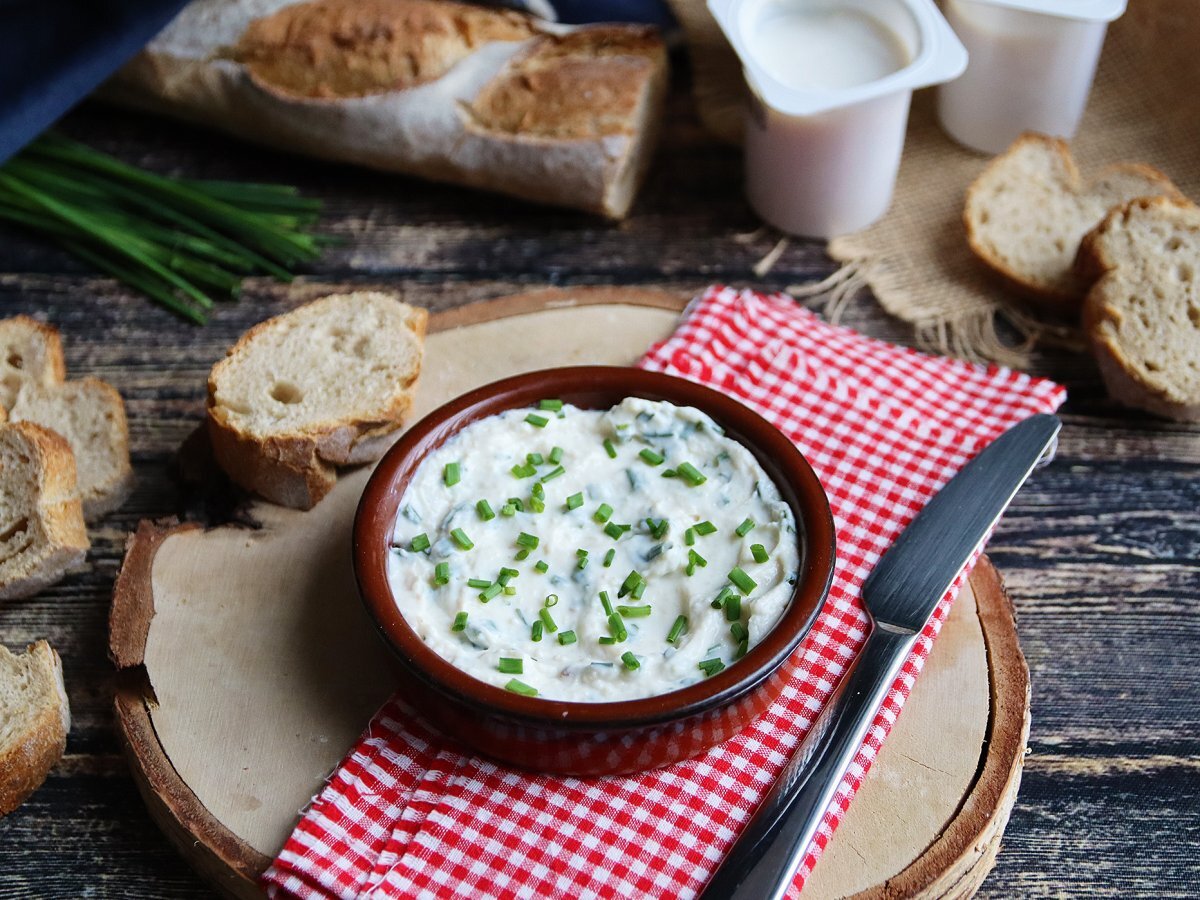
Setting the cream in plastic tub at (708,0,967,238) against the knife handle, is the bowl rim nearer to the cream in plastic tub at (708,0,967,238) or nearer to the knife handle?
the knife handle

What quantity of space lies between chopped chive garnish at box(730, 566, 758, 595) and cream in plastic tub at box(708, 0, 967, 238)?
54.6 inches

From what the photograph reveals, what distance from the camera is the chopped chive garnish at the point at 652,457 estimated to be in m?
2.22

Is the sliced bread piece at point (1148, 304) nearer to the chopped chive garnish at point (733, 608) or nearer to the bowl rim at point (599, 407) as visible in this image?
the bowl rim at point (599, 407)

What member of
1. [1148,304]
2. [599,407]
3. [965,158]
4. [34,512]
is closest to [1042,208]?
[965,158]

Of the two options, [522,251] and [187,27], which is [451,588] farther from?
[187,27]

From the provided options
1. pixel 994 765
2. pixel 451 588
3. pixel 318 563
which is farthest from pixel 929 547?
pixel 318 563

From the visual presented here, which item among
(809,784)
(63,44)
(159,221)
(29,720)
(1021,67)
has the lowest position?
(29,720)

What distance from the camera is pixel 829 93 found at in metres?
2.98

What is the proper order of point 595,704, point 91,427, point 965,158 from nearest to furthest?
1. point 595,704
2. point 91,427
3. point 965,158

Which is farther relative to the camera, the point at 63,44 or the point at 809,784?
the point at 63,44

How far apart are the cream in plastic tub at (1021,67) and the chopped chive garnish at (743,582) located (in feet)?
6.29

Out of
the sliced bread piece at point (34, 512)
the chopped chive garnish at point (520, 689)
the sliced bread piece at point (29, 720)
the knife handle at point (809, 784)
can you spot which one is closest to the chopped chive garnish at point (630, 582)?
the chopped chive garnish at point (520, 689)

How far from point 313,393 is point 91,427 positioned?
1.95 feet

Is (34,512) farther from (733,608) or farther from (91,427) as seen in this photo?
(733,608)
